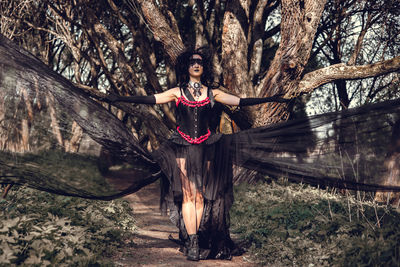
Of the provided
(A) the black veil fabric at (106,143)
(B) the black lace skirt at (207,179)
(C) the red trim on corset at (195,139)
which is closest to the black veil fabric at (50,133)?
(A) the black veil fabric at (106,143)

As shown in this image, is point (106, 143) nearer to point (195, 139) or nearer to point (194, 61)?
point (195, 139)

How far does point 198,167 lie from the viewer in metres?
5.41

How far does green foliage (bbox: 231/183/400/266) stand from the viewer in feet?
14.3

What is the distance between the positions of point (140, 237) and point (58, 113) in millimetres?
2653

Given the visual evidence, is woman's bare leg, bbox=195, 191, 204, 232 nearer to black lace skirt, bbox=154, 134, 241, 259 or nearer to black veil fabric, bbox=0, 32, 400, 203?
black lace skirt, bbox=154, 134, 241, 259

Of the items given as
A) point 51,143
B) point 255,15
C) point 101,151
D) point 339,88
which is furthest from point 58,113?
point 339,88

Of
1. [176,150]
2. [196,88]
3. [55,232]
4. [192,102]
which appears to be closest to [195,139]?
[176,150]

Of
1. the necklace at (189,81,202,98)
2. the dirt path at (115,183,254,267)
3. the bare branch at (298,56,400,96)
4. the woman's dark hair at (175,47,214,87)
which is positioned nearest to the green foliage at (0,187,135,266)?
the dirt path at (115,183,254,267)

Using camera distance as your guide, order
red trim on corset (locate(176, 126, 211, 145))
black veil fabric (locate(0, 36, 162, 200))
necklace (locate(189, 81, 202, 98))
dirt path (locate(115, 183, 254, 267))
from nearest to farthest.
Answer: black veil fabric (locate(0, 36, 162, 200)) → dirt path (locate(115, 183, 254, 267)) → red trim on corset (locate(176, 126, 211, 145)) → necklace (locate(189, 81, 202, 98))

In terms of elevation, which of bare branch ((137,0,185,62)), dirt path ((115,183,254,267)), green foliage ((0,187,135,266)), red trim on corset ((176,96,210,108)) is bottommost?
dirt path ((115,183,254,267))

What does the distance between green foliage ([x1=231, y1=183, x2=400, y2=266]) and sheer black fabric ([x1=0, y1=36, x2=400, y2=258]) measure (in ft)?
1.67

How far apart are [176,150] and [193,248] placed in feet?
4.26

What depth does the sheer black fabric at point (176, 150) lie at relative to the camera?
15.8 feet

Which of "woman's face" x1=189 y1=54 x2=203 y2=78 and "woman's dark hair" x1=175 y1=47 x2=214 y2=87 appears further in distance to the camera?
"woman's dark hair" x1=175 y1=47 x2=214 y2=87
